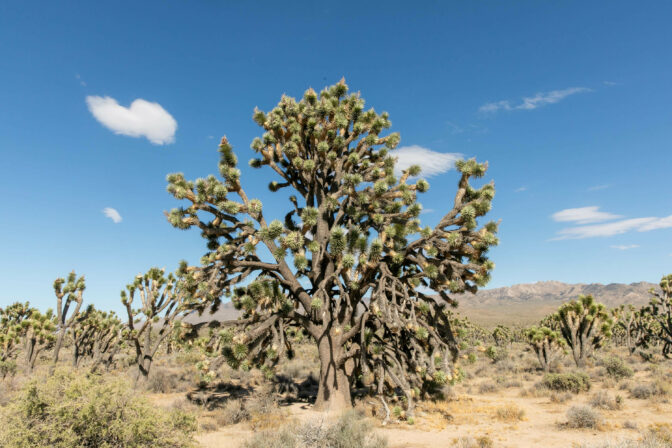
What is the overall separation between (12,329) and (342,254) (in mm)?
18723

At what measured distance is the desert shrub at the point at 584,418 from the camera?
26.7 feet

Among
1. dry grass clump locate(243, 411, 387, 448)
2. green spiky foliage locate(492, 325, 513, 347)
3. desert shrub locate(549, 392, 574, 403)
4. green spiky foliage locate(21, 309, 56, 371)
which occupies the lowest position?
green spiky foliage locate(492, 325, 513, 347)

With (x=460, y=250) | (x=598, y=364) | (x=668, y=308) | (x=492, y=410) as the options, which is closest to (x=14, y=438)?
(x=460, y=250)

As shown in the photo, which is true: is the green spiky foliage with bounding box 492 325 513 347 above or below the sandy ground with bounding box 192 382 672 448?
below

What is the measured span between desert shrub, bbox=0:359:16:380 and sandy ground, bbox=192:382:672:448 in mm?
14352

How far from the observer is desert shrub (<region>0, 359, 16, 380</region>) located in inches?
623

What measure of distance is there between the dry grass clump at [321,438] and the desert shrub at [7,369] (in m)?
16.2

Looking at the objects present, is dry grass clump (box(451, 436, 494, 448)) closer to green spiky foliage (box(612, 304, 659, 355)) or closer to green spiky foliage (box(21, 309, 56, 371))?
green spiky foliage (box(21, 309, 56, 371))

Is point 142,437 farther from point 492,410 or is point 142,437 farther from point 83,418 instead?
point 492,410

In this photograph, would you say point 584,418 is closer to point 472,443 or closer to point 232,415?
point 472,443

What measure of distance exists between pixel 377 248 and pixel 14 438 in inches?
260

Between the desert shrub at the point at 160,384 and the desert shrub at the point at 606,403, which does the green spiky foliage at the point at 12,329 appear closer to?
the desert shrub at the point at 160,384

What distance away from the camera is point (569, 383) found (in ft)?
41.8

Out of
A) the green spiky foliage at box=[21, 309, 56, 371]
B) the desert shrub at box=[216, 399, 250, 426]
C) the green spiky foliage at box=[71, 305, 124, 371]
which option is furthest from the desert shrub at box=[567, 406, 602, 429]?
the green spiky foliage at box=[21, 309, 56, 371]
